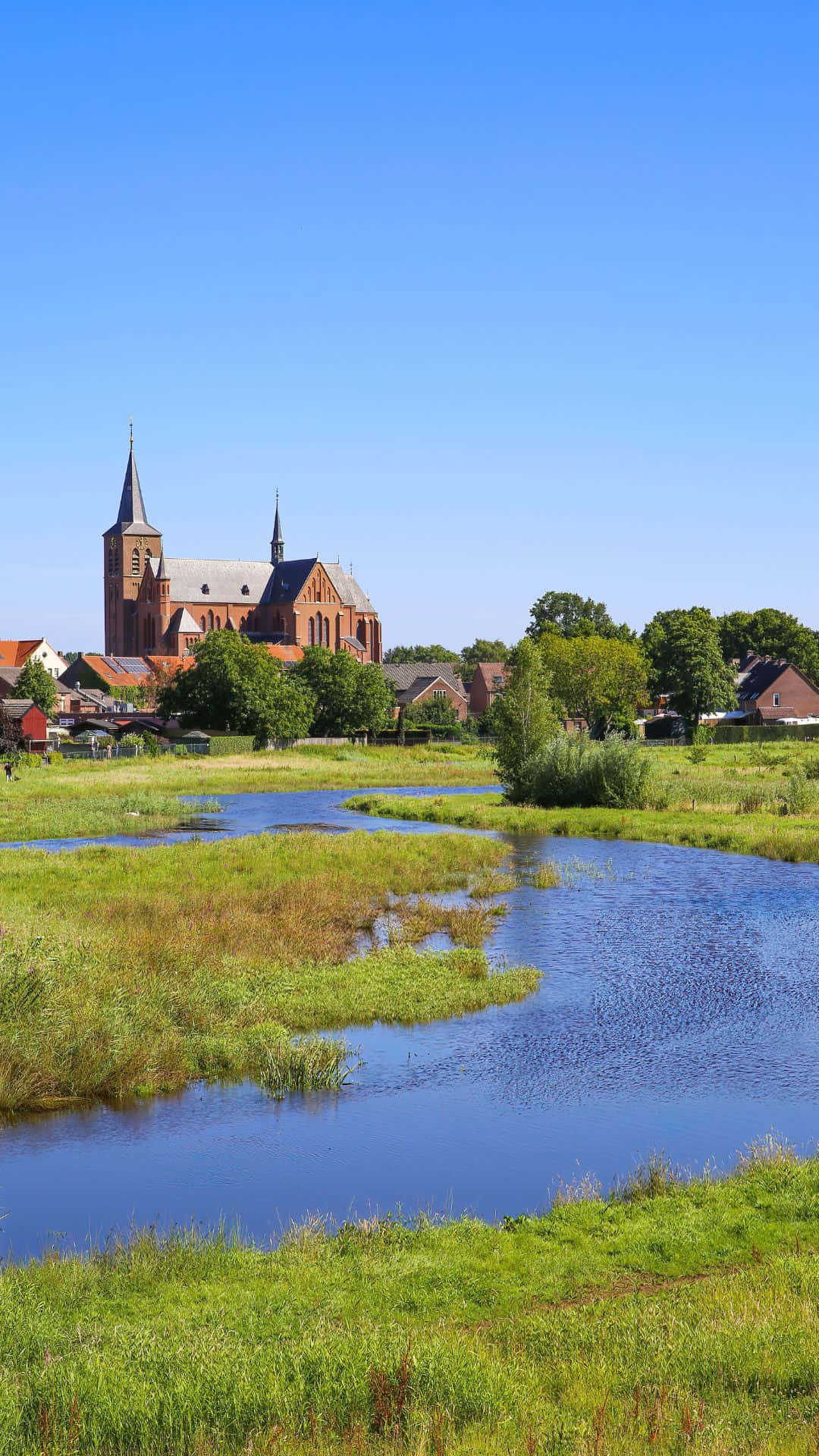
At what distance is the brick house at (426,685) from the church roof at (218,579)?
22.3m

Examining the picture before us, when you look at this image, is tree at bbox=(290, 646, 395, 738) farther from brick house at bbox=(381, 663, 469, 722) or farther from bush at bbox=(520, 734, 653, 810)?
bush at bbox=(520, 734, 653, 810)

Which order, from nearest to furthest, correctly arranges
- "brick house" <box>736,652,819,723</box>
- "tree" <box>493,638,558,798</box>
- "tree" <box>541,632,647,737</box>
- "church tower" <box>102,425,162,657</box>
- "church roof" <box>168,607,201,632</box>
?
"tree" <box>493,638,558,798</box> → "tree" <box>541,632,647,737</box> → "brick house" <box>736,652,819,723</box> → "church roof" <box>168,607,201,632</box> → "church tower" <box>102,425,162,657</box>

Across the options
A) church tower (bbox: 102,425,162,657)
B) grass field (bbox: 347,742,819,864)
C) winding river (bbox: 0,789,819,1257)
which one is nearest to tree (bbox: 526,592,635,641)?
church tower (bbox: 102,425,162,657)

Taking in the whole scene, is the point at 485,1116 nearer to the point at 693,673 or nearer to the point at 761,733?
the point at 761,733

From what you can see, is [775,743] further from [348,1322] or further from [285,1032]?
[348,1322]

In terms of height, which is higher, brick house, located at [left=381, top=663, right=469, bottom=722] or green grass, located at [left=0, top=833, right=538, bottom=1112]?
brick house, located at [left=381, top=663, right=469, bottom=722]

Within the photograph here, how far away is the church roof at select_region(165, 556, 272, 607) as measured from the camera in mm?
164000

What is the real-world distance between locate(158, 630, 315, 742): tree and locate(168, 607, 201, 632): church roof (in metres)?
59.5

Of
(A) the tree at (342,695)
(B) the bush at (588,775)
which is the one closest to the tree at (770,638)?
(A) the tree at (342,695)

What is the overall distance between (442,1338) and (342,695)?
9402 cm

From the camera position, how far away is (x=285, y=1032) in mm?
18812

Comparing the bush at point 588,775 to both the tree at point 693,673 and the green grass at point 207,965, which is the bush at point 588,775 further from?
the tree at point 693,673

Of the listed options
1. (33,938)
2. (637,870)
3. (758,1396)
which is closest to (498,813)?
(637,870)

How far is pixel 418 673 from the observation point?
15675cm
